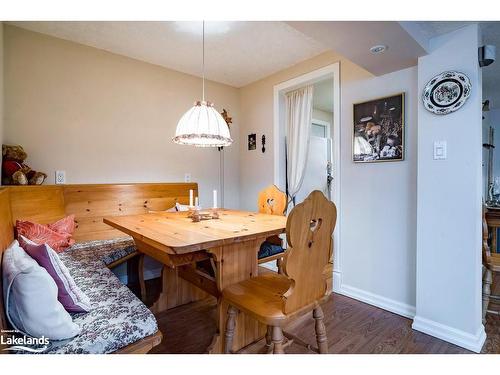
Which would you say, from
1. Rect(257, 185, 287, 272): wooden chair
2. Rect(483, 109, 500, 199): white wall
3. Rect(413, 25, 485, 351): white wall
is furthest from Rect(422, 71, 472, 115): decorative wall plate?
Rect(483, 109, 500, 199): white wall

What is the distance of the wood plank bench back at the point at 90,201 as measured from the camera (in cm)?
198

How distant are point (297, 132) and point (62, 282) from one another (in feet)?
8.35

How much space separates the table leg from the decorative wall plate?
150 centimetres

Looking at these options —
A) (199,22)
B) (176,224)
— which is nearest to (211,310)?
(176,224)

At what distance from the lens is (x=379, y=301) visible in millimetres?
2191

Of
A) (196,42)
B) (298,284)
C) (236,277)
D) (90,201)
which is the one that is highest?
(196,42)

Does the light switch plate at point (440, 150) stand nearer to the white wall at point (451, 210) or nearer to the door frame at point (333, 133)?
the white wall at point (451, 210)

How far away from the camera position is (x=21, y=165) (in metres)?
2.12

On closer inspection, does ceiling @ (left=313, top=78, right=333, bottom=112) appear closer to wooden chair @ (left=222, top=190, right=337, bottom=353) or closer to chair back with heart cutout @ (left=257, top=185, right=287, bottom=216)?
chair back with heart cutout @ (left=257, top=185, right=287, bottom=216)

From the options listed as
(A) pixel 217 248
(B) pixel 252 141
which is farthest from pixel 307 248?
(B) pixel 252 141

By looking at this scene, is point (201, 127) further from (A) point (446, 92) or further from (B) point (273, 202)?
(A) point (446, 92)

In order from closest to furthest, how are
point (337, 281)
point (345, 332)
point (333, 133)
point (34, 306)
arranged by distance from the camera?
1. point (34, 306)
2. point (345, 332)
3. point (337, 281)
4. point (333, 133)
